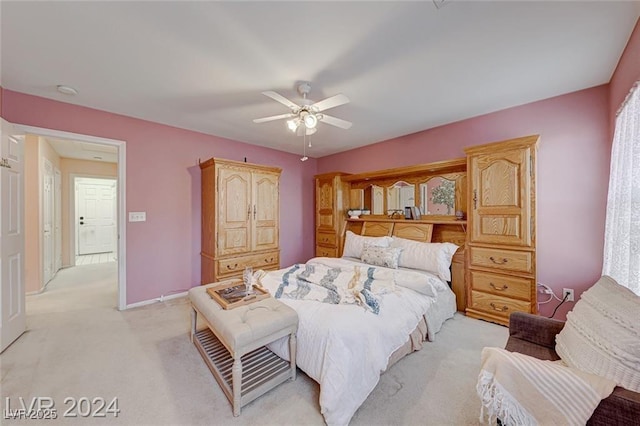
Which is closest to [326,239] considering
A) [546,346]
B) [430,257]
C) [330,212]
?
[330,212]

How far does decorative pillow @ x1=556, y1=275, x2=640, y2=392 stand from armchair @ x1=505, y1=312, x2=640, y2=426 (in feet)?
0.38

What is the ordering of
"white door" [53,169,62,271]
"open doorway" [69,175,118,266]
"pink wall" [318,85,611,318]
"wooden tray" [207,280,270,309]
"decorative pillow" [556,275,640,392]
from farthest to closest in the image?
1. "open doorway" [69,175,118,266]
2. "white door" [53,169,62,271]
3. "pink wall" [318,85,611,318]
4. "wooden tray" [207,280,270,309]
5. "decorative pillow" [556,275,640,392]

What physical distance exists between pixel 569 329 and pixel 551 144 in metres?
2.24

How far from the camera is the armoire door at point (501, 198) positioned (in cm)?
252

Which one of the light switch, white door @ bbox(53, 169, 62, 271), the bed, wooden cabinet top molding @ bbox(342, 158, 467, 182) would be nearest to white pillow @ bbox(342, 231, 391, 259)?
the bed

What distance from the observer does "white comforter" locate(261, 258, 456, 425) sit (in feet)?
4.77

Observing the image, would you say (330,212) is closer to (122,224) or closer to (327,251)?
(327,251)

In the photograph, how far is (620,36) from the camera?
173 cm

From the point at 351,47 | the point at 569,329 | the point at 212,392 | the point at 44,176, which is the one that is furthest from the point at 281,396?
the point at 44,176

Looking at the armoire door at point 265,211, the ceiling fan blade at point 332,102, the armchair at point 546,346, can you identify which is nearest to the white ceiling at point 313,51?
the ceiling fan blade at point 332,102

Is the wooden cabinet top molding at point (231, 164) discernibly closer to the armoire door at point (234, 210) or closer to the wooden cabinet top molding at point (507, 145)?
the armoire door at point (234, 210)

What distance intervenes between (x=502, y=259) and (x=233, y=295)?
282 cm

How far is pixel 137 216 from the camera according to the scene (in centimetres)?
327

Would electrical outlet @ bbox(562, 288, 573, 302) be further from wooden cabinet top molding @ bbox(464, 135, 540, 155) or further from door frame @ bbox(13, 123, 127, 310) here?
door frame @ bbox(13, 123, 127, 310)
